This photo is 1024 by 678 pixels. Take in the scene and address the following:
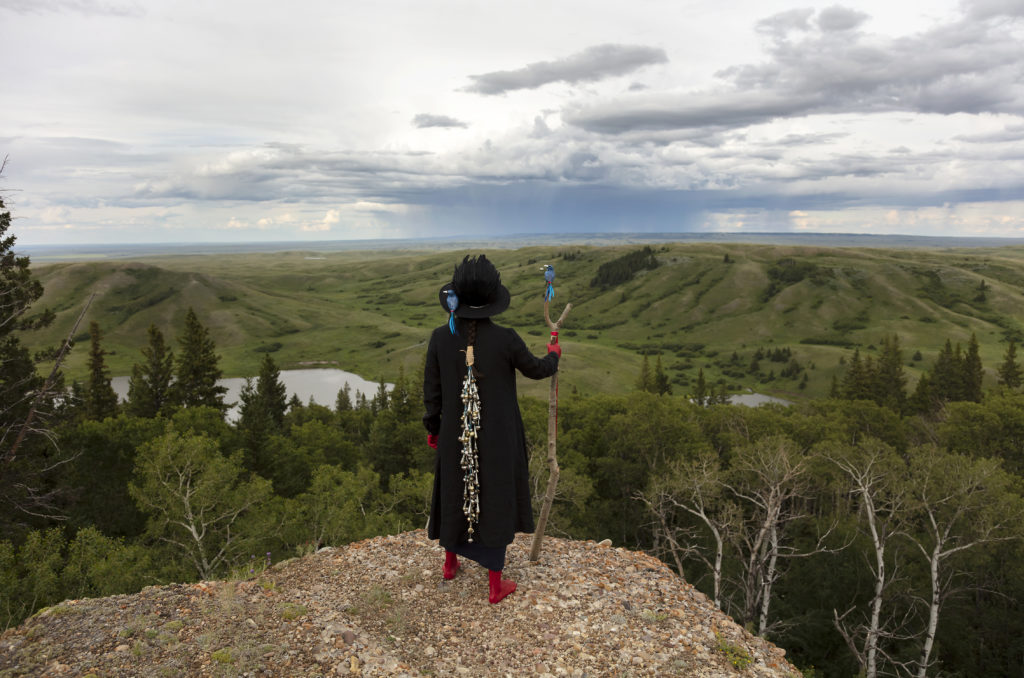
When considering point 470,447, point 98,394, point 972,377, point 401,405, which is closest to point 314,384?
point 98,394

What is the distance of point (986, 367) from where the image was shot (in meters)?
139

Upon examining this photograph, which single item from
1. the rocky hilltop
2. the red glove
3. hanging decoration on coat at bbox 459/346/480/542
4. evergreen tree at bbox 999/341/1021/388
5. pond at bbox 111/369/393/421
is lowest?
pond at bbox 111/369/393/421

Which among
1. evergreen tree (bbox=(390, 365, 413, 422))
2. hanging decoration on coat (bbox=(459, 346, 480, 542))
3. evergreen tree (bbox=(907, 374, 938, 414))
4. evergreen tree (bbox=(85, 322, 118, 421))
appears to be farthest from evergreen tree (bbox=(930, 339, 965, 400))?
evergreen tree (bbox=(85, 322, 118, 421))

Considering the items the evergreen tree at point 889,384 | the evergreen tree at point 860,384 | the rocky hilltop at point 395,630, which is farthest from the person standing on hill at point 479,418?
the evergreen tree at point 889,384

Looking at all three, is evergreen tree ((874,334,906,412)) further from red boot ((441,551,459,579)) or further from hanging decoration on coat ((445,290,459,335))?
hanging decoration on coat ((445,290,459,335))

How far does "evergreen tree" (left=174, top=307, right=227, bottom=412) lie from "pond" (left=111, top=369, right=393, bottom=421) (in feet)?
244

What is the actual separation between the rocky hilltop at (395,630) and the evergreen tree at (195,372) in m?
44.4

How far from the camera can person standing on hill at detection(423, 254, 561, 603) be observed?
7129 millimetres

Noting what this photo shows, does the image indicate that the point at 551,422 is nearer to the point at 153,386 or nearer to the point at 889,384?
the point at 153,386

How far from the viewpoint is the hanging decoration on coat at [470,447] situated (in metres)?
7.18

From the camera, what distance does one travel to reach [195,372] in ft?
153

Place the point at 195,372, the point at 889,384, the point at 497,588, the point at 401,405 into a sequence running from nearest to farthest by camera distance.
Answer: the point at 497,588 → the point at 195,372 → the point at 401,405 → the point at 889,384

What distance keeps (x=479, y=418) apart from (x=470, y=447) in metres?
0.45

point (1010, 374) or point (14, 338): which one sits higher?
point (14, 338)
